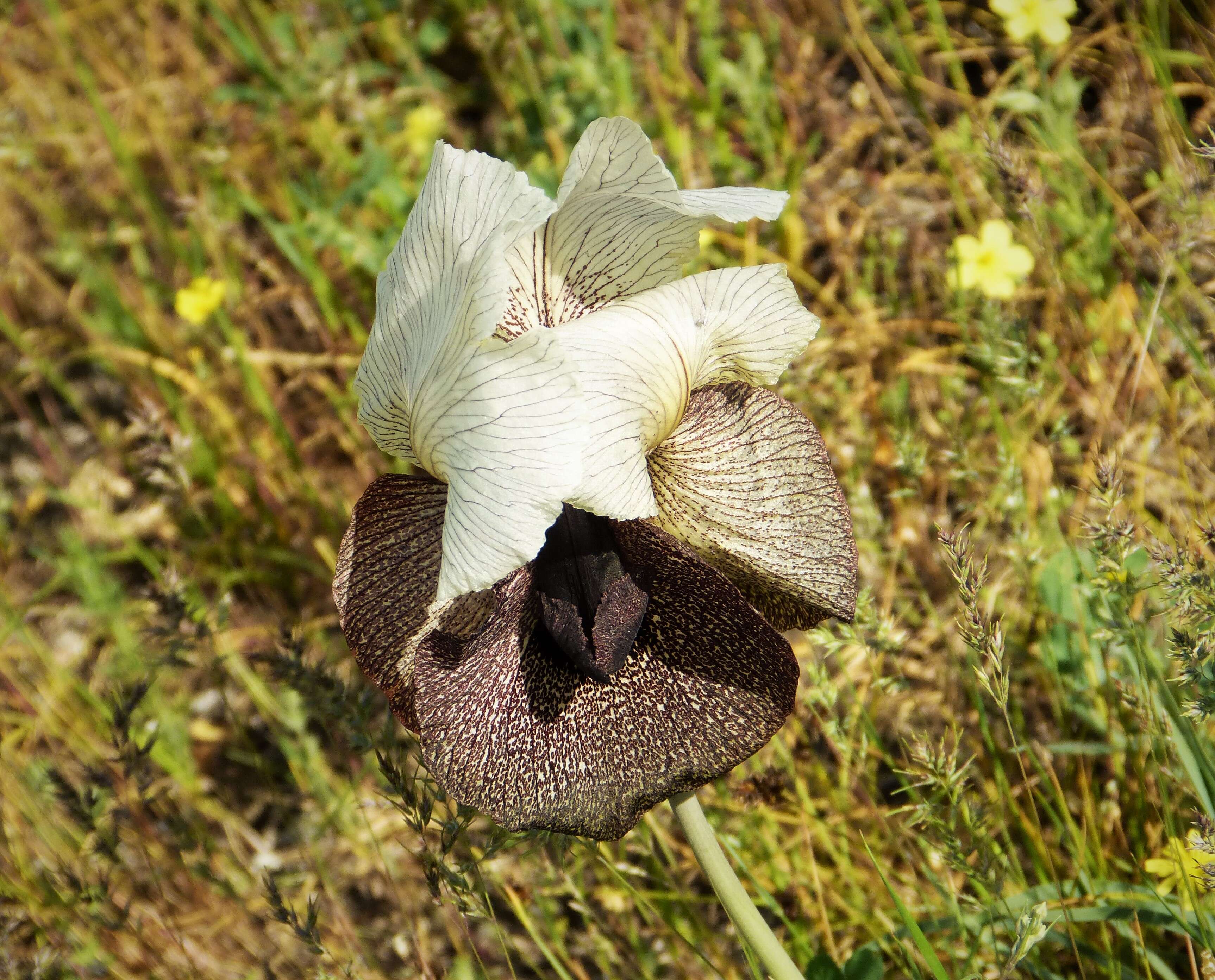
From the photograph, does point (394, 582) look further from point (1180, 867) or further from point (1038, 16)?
point (1038, 16)

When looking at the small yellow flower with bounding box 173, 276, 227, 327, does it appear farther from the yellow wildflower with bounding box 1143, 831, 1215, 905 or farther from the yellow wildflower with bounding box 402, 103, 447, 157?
the yellow wildflower with bounding box 1143, 831, 1215, 905

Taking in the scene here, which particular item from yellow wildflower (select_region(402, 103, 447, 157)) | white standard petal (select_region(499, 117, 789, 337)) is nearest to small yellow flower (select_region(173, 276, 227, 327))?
yellow wildflower (select_region(402, 103, 447, 157))

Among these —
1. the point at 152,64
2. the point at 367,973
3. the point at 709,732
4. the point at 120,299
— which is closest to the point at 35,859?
the point at 367,973

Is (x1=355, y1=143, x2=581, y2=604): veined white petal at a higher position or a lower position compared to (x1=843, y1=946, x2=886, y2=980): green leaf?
higher

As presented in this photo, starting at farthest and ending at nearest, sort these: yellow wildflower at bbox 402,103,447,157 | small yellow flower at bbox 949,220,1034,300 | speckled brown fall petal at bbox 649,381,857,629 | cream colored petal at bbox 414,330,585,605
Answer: yellow wildflower at bbox 402,103,447,157 → small yellow flower at bbox 949,220,1034,300 → speckled brown fall petal at bbox 649,381,857,629 → cream colored petal at bbox 414,330,585,605

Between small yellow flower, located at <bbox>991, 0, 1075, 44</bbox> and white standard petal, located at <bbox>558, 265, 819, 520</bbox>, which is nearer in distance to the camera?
white standard petal, located at <bbox>558, 265, 819, 520</bbox>

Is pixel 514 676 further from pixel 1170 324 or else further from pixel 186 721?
pixel 186 721

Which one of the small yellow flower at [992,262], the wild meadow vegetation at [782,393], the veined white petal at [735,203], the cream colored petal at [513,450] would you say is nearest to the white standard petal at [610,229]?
the veined white petal at [735,203]

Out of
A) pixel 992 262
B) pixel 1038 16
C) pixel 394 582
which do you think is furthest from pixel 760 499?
pixel 1038 16
